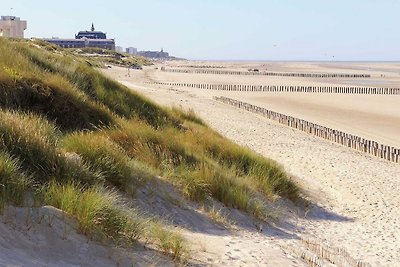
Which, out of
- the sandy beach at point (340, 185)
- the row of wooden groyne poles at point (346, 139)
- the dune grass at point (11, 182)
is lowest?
the row of wooden groyne poles at point (346, 139)

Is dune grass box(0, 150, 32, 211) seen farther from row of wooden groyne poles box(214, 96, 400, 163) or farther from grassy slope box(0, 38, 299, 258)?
row of wooden groyne poles box(214, 96, 400, 163)

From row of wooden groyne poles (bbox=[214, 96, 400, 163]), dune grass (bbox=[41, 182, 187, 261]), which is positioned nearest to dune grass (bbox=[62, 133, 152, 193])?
dune grass (bbox=[41, 182, 187, 261])

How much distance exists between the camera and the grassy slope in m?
5.93

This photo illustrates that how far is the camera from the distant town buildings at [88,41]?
153 metres

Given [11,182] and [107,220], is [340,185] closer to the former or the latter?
[107,220]

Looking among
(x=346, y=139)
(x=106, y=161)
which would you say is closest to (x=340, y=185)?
(x=106, y=161)

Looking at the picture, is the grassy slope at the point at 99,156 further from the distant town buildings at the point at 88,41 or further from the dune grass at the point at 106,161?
the distant town buildings at the point at 88,41

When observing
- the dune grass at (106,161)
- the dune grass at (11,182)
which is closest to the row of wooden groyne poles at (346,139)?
the dune grass at (106,161)

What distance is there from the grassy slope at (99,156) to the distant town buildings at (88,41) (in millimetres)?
139542

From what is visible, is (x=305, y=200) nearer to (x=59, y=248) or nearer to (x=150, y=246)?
(x=150, y=246)

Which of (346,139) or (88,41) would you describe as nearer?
(346,139)

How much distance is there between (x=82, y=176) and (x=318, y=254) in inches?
142

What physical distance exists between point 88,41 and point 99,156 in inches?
6292

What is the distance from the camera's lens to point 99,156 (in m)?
7.76
